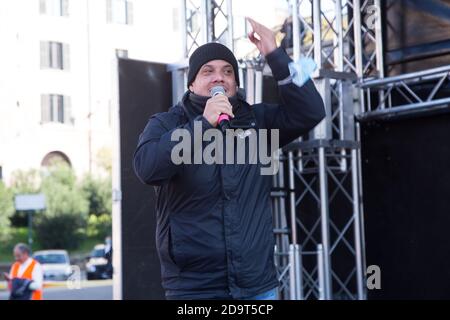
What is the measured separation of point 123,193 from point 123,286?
0.73 meters

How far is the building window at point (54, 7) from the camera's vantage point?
18172 mm

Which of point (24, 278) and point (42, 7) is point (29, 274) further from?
point (42, 7)

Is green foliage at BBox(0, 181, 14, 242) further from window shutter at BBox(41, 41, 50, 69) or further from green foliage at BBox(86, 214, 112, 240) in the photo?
window shutter at BBox(41, 41, 50, 69)

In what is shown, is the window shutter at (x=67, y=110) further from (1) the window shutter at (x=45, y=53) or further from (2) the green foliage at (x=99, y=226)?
(2) the green foliage at (x=99, y=226)

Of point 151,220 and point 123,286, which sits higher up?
point 151,220

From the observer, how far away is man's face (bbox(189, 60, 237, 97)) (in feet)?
9.20

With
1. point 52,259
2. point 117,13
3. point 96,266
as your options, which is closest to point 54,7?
point 117,13

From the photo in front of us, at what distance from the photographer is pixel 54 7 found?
59.5 ft

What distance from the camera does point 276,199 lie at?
716 centimetres

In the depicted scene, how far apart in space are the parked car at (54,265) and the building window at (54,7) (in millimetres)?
6915

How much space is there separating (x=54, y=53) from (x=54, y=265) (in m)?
6.31

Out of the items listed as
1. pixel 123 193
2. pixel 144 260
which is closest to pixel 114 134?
pixel 123 193

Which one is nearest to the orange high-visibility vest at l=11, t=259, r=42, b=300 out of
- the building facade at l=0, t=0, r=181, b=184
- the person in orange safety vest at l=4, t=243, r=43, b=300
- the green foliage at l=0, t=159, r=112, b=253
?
the person in orange safety vest at l=4, t=243, r=43, b=300
